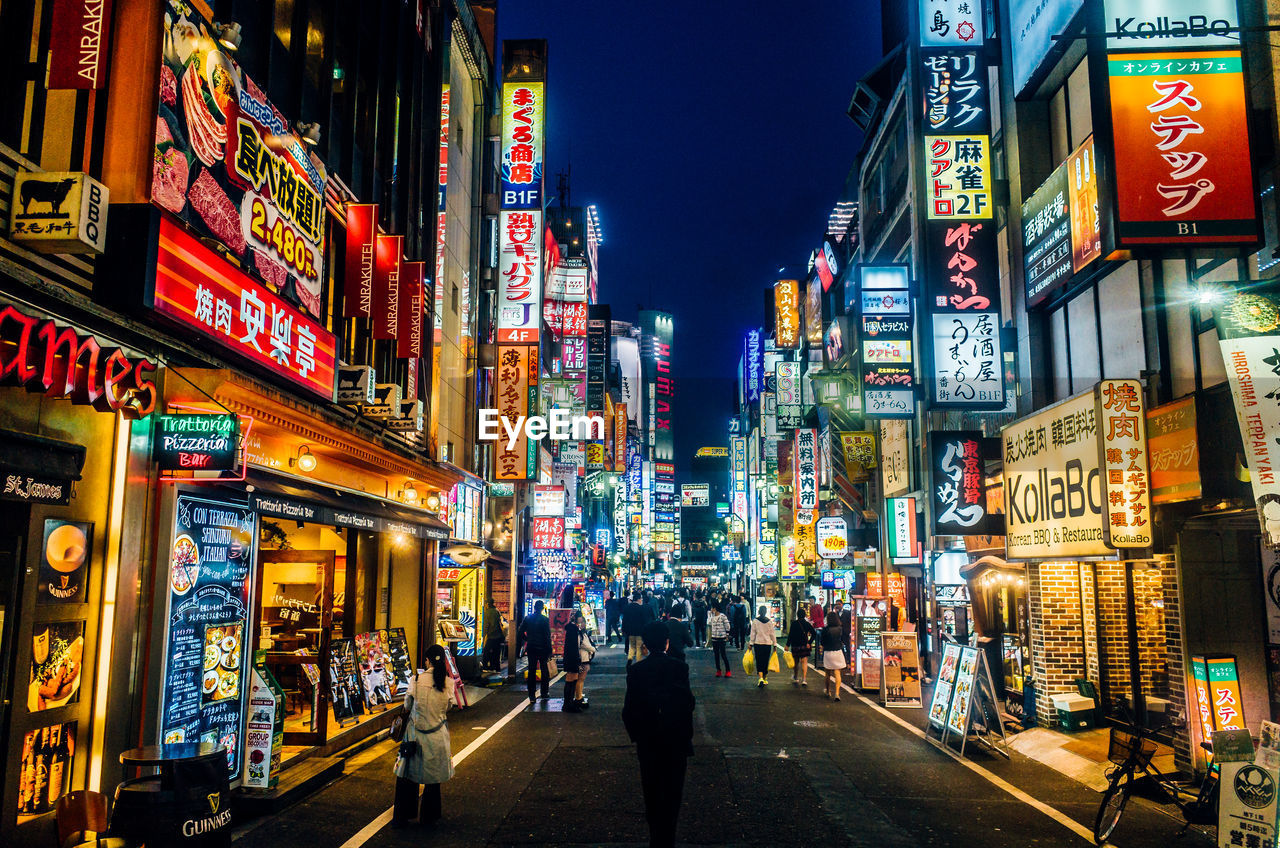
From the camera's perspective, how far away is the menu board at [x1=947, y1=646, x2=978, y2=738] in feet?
39.9

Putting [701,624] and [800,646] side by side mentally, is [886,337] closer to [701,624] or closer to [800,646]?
[800,646]

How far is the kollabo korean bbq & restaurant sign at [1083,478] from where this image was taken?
10492 mm

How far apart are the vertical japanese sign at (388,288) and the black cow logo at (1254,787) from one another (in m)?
13.0

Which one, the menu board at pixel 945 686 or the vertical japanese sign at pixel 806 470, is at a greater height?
the vertical japanese sign at pixel 806 470

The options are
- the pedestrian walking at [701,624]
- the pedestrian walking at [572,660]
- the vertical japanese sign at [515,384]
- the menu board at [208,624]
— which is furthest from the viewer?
the pedestrian walking at [701,624]

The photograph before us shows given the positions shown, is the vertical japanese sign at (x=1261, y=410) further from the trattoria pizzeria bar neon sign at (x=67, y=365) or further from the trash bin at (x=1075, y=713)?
the trattoria pizzeria bar neon sign at (x=67, y=365)

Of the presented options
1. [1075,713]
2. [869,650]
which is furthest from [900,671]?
[1075,713]

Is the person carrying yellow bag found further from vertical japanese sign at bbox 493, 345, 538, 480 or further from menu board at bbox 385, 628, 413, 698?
menu board at bbox 385, 628, 413, 698

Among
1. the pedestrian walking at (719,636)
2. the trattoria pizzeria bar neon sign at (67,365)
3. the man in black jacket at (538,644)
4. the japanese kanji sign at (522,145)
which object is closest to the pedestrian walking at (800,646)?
the pedestrian walking at (719,636)

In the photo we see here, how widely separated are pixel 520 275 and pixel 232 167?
14.3m

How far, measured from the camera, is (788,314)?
149 feet

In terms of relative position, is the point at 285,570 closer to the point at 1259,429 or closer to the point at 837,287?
the point at 1259,429

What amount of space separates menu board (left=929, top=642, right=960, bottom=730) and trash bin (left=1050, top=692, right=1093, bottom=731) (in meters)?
2.13

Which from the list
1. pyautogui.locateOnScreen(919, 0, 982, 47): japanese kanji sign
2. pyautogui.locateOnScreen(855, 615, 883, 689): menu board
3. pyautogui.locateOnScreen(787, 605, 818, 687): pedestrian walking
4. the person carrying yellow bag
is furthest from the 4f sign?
pyautogui.locateOnScreen(919, 0, 982, 47): japanese kanji sign
